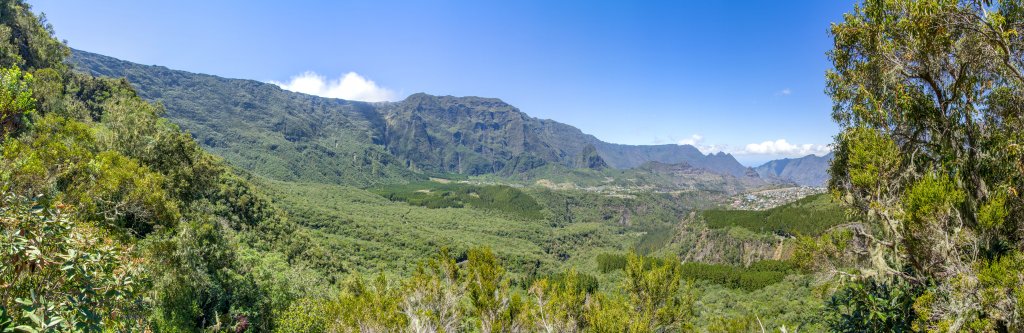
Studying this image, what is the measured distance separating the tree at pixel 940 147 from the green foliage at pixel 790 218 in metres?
85.0

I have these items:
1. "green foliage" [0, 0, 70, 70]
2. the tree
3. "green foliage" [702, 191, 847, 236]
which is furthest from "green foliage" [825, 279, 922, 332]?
"green foliage" [702, 191, 847, 236]

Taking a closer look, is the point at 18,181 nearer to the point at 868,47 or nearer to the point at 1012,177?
the point at 868,47

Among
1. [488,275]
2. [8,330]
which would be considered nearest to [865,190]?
[488,275]

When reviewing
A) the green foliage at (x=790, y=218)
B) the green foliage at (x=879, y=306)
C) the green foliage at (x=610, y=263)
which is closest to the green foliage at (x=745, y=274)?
the green foliage at (x=790, y=218)

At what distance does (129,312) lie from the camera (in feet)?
21.2

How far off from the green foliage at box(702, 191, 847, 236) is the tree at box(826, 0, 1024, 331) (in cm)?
8495

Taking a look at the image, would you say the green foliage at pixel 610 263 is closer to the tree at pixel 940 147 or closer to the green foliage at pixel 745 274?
the green foliage at pixel 745 274

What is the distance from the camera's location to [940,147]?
10070 mm

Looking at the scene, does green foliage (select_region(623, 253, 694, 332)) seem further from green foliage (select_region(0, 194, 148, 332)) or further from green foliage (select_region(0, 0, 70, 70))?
green foliage (select_region(0, 0, 70, 70))

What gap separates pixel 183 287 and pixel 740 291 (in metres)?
71.7

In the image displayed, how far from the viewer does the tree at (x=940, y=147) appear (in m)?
8.33

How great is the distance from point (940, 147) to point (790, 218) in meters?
106

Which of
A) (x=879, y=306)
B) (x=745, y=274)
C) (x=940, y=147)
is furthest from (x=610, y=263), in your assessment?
(x=940, y=147)

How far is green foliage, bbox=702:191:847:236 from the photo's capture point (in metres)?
86.1
